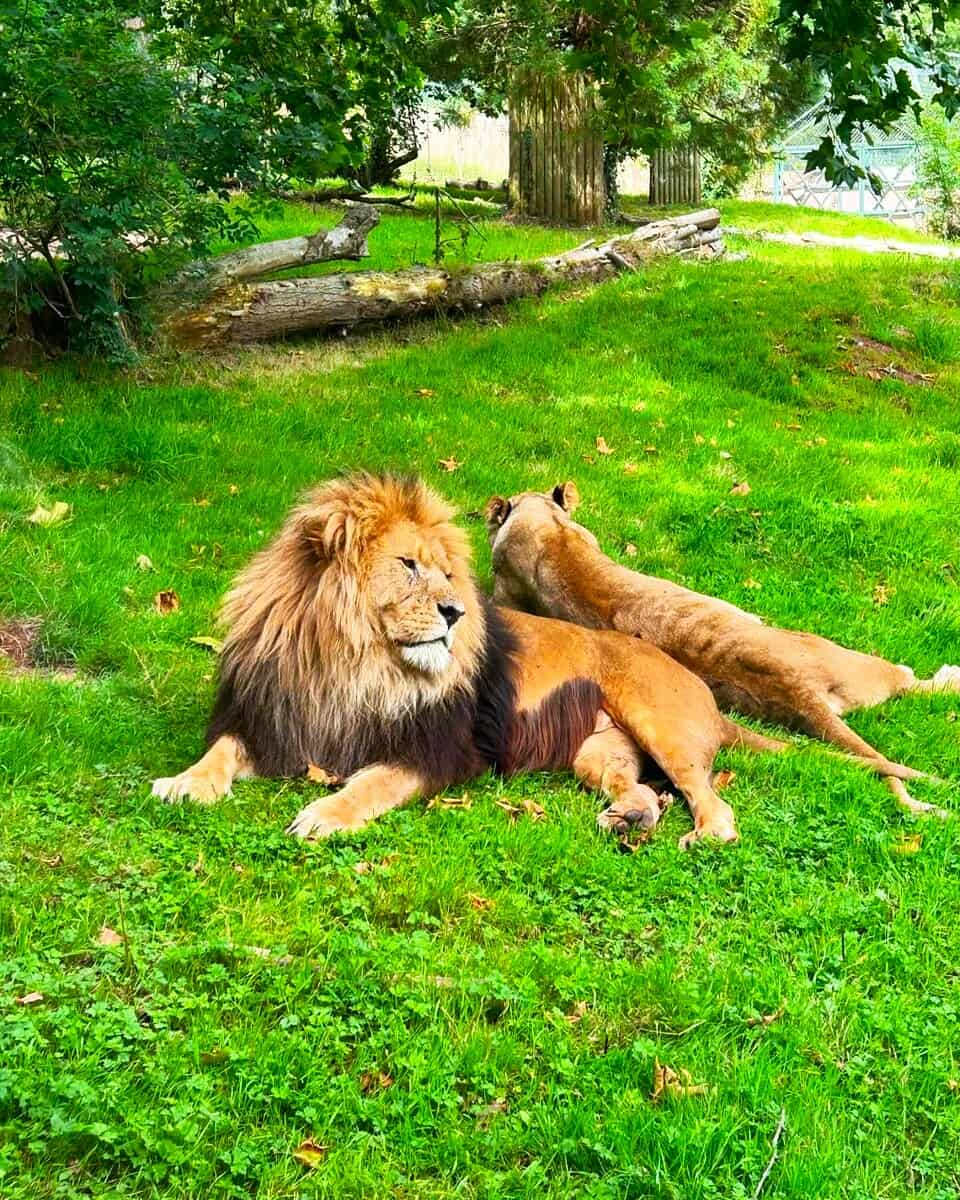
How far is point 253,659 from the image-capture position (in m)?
4.26

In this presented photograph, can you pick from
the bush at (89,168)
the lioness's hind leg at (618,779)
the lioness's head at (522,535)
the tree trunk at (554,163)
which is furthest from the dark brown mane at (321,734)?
the tree trunk at (554,163)

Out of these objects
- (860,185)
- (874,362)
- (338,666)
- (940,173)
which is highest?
(860,185)

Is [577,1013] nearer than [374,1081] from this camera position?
No

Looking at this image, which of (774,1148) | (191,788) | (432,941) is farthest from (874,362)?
(774,1148)

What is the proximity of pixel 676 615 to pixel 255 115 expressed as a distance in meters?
5.08

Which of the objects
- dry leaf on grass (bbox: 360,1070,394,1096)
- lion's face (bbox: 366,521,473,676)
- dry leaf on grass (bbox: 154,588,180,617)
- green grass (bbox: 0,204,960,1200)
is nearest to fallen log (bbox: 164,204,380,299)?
green grass (bbox: 0,204,960,1200)

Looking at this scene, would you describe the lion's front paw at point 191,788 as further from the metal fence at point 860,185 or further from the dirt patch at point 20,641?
the metal fence at point 860,185

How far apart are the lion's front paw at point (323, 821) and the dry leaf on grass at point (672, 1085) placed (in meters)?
1.37

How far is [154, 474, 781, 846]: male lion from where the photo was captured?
413cm

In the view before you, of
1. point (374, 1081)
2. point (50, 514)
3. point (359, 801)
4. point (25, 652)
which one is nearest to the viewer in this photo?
point (374, 1081)

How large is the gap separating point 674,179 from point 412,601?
20828mm

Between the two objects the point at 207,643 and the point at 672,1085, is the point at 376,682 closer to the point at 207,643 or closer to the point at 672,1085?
the point at 207,643

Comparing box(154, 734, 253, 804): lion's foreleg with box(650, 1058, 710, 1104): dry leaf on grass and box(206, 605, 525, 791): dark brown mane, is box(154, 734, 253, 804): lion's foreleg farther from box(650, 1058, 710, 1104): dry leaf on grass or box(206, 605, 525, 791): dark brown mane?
box(650, 1058, 710, 1104): dry leaf on grass

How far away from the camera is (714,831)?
13.5 ft
